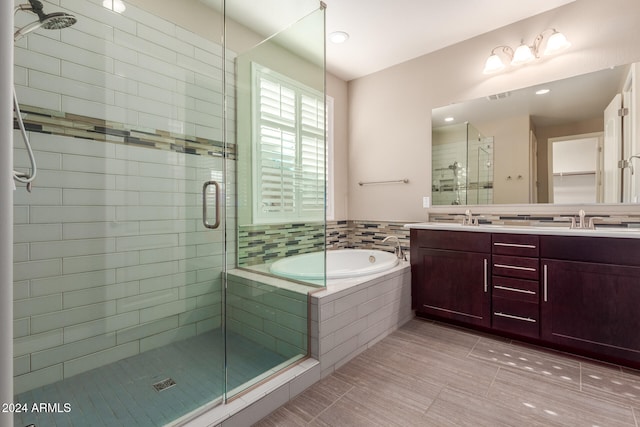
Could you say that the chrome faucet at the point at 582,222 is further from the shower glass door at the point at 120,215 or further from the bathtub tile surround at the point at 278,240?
the shower glass door at the point at 120,215

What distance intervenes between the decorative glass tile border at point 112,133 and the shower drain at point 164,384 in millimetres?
1382

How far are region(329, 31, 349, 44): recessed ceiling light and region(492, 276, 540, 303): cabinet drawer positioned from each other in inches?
94.8

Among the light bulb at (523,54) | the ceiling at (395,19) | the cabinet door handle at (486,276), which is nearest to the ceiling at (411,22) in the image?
the ceiling at (395,19)

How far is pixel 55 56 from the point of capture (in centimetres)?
162

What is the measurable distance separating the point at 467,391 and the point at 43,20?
2.88m

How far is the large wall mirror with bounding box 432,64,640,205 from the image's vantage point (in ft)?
7.17

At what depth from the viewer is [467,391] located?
1.68m

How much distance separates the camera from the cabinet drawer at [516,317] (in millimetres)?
2133

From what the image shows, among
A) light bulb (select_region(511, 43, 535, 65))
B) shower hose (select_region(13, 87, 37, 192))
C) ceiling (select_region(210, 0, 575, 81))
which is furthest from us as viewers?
light bulb (select_region(511, 43, 535, 65))

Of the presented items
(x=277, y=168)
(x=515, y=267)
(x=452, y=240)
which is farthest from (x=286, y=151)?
(x=515, y=267)

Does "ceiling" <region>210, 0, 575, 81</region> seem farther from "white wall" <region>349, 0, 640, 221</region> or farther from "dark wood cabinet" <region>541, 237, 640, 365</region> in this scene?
"dark wood cabinet" <region>541, 237, 640, 365</region>

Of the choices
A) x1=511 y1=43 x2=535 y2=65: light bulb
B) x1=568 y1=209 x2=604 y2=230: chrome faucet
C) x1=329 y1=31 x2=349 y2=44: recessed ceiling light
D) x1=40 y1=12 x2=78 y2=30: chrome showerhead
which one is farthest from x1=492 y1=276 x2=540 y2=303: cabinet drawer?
x1=40 y1=12 x2=78 y2=30: chrome showerhead

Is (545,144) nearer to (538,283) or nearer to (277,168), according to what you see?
(538,283)

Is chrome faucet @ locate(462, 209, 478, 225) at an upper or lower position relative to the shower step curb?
upper
